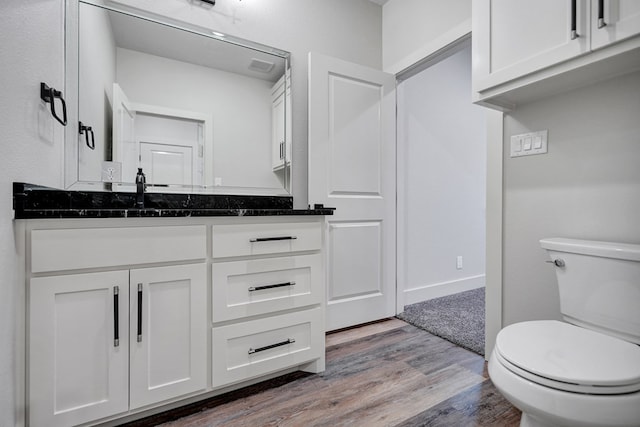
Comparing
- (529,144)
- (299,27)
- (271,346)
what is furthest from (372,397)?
(299,27)

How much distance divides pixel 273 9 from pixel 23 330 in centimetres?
218

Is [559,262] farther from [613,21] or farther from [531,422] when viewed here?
[613,21]

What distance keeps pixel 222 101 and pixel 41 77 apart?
34.8 inches

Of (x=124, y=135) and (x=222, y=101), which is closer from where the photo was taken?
(x=124, y=135)

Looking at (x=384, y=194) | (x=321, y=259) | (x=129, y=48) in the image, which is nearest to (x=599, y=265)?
(x=321, y=259)

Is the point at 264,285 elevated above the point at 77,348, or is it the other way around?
the point at 264,285

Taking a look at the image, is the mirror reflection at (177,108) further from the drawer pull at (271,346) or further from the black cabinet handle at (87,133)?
the drawer pull at (271,346)

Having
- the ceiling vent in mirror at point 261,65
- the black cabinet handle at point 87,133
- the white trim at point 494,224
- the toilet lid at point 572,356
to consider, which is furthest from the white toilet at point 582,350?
the black cabinet handle at point 87,133

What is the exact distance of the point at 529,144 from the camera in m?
1.53

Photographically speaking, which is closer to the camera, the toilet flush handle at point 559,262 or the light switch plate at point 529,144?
the toilet flush handle at point 559,262

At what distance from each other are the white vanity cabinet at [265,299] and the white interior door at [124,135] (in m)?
0.78

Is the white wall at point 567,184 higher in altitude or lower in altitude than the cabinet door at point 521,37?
lower

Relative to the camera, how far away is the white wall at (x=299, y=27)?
1.87m

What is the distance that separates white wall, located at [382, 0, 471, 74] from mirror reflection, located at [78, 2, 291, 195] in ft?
3.06
